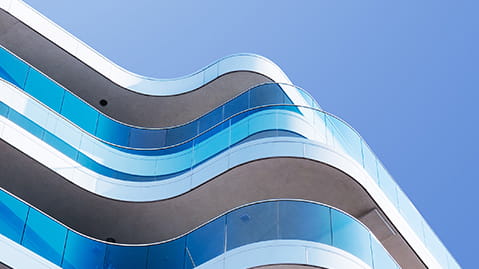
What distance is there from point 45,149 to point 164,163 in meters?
2.53

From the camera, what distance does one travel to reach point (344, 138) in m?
16.0

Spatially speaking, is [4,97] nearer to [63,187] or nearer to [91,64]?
[63,187]

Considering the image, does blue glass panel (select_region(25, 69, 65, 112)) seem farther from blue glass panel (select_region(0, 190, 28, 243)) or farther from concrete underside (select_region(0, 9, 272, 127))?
blue glass panel (select_region(0, 190, 28, 243))

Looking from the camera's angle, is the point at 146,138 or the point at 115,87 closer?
the point at 146,138

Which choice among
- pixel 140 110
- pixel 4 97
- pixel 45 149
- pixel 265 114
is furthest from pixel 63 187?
pixel 140 110

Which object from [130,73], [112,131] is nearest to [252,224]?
[112,131]

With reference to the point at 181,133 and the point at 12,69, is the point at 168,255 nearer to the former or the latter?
the point at 181,133

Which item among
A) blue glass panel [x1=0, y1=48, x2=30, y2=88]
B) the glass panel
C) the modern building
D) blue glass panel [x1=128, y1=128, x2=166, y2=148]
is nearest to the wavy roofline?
the modern building

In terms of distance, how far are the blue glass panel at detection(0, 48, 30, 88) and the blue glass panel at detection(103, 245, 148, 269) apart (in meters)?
4.57

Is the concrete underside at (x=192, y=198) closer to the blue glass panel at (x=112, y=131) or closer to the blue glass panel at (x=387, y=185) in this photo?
the blue glass panel at (x=387, y=185)

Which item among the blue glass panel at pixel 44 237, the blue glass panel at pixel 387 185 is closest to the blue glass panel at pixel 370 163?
the blue glass panel at pixel 387 185

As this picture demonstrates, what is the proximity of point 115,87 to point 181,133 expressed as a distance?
2.73 metres

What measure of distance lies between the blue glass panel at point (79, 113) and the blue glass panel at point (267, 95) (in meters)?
3.31

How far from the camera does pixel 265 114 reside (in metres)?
15.9
